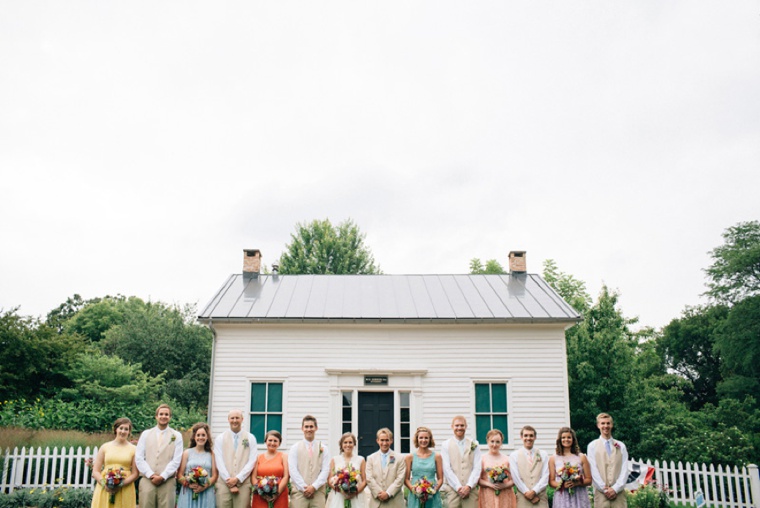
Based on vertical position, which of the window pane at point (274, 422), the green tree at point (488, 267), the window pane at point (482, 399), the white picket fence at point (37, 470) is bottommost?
the white picket fence at point (37, 470)

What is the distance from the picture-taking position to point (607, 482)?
740cm

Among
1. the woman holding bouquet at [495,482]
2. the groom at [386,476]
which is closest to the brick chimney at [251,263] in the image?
the groom at [386,476]

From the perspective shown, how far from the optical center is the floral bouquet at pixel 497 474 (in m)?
7.27

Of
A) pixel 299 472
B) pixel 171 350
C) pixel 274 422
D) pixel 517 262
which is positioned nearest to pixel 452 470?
pixel 299 472

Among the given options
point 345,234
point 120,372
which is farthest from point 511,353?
point 345,234

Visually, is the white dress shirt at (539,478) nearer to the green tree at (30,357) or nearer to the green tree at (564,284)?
the green tree at (30,357)

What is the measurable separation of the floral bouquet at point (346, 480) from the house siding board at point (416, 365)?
262 inches

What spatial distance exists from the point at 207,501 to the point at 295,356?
279 inches

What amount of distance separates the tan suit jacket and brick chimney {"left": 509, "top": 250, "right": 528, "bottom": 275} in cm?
1138

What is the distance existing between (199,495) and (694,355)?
1564 inches

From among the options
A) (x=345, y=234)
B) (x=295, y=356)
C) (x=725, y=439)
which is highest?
(x=345, y=234)

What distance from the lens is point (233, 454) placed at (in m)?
7.46

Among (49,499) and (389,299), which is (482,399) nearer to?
(389,299)

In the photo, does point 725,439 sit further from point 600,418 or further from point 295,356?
point 295,356
